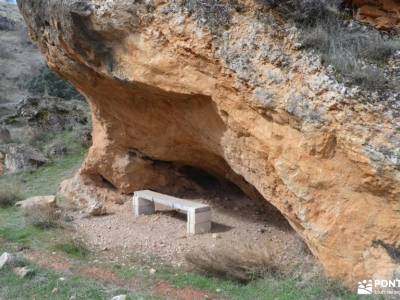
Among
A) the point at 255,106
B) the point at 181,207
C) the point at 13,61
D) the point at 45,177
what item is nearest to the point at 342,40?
the point at 255,106

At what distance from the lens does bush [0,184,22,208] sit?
920 cm

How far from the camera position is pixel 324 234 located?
499cm

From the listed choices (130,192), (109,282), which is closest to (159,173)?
(130,192)

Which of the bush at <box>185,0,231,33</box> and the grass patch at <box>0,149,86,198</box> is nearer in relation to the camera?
the bush at <box>185,0,231,33</box>

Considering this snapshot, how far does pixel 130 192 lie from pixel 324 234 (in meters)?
4.50

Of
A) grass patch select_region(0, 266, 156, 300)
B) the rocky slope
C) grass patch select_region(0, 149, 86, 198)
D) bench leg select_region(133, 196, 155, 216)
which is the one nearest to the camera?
grass patch select_region(0, 266, 156, 300)

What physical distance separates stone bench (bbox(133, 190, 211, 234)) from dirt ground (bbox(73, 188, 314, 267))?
12cm

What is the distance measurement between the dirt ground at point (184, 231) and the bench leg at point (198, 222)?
0.31 feet

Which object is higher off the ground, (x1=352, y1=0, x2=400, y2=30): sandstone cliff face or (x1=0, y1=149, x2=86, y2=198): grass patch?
(x1=352, y1=0, x2=400, y2=30): sandstone cliff face

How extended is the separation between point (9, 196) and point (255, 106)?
569cm

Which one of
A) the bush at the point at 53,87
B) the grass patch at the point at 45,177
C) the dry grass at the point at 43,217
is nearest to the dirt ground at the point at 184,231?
the dry grass at the point at 43,217

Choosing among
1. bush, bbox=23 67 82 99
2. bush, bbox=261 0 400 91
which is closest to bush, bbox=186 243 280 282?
bush, bbox=261 0 400 91

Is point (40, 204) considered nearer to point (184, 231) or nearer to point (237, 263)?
point (184, 231)

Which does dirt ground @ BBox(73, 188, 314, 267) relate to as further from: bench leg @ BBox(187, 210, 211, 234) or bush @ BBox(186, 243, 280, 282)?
bush @ BBox(186, 243, 280, 282)
